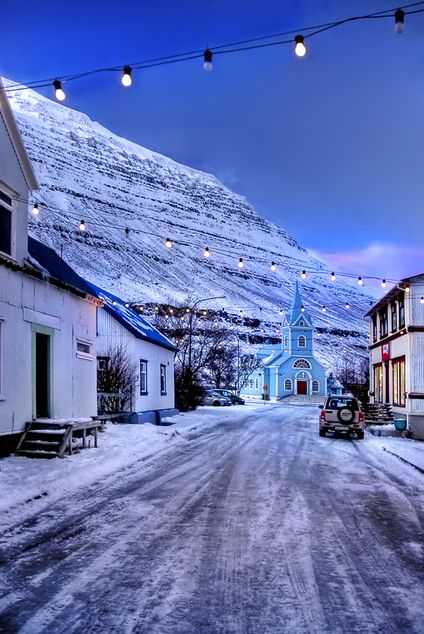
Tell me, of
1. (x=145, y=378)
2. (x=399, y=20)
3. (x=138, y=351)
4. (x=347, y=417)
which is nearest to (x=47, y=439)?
(x=399, y=20)

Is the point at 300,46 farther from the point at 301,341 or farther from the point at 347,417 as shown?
the point at 301,341

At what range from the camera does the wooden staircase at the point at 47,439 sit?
12781 millimetres

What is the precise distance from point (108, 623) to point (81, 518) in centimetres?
354

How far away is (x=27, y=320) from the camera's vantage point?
1390 centimetres

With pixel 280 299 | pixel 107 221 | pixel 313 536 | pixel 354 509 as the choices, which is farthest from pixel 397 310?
pixel 107 221

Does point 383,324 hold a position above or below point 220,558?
above

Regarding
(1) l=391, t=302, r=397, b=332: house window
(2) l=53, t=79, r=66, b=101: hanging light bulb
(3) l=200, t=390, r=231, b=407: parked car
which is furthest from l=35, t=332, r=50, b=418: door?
(3) l=200, t=390, r=231, b=407: parked car

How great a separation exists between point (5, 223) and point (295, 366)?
66164 mm

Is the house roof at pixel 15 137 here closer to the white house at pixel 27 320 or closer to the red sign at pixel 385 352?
the white house at pixel 27 320

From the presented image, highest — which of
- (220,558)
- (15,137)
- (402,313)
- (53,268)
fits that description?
(15,137)

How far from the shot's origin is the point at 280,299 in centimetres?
18412

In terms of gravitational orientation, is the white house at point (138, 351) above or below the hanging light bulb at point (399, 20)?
below

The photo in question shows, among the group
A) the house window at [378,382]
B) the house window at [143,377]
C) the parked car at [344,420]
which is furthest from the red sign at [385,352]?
the house window at [143,377]

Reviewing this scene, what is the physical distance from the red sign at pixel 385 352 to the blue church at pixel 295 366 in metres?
44.1
